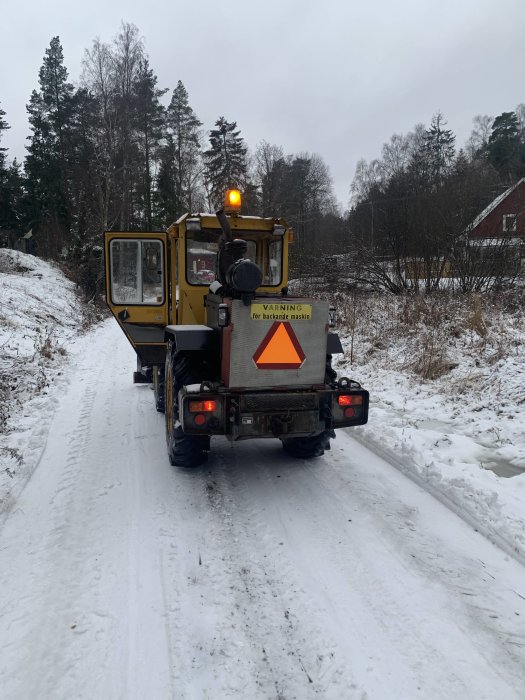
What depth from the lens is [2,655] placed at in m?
2.56

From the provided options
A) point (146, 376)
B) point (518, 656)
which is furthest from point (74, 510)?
point (146, 376)

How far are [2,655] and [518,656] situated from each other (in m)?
2.66

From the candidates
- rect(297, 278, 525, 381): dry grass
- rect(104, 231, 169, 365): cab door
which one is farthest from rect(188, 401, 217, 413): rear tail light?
rect(297, 278, 525, 381): dry grass

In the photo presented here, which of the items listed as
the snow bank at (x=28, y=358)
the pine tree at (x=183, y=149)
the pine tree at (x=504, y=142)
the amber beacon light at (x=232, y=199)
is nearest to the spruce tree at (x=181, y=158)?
the pine tree at (x=183, y=149)

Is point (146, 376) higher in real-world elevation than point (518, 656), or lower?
higher

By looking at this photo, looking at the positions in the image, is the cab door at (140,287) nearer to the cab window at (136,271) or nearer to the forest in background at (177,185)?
the cab window at (136,271)

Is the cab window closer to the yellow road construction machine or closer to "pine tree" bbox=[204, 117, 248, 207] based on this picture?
the yellow road construction machine

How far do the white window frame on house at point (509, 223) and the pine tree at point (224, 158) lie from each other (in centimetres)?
2265

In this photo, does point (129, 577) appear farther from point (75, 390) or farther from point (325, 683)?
point (75, 390)

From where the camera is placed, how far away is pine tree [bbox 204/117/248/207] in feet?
111

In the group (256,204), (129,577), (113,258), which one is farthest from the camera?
(256,204)

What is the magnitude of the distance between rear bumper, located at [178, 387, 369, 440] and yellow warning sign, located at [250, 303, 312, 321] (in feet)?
2.15

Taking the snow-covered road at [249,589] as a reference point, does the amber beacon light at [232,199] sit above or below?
above

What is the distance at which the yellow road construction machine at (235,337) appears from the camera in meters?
4.29
